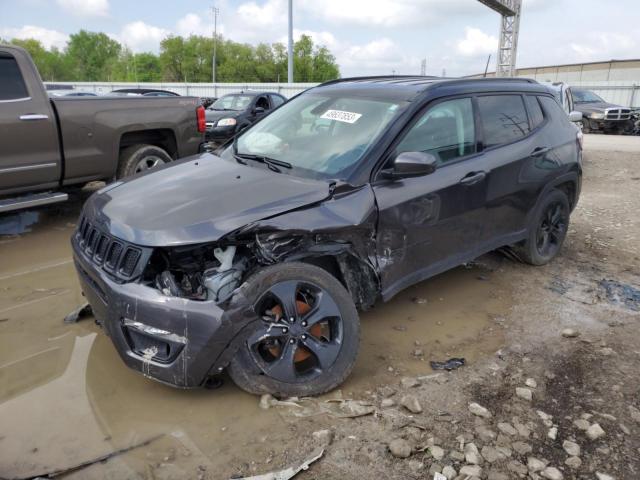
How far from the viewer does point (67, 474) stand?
89.9 inches

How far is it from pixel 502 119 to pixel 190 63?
3649 inches

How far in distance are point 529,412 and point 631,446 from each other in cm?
48

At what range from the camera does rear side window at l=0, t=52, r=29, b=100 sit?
5277 mm

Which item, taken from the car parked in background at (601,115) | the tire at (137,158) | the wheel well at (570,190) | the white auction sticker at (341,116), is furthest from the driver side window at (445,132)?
the car parked in background at (601,115)

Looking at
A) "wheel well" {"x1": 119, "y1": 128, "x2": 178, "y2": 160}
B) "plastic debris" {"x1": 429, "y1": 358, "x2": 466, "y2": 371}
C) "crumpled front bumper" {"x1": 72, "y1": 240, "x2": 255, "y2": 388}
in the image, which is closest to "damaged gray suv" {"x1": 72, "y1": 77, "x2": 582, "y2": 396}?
"crumpled front bumper" {"x1": 72, "y1": 240, "x2": 255, "y2": 388}

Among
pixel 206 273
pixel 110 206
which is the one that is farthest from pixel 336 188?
pixel 110 206

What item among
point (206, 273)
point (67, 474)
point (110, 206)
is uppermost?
point (110, 206)

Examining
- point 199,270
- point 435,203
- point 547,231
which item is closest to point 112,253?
point 199,270

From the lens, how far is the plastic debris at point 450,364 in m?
3.22

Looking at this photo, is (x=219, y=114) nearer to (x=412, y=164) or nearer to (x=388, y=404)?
(x=412, y=164)

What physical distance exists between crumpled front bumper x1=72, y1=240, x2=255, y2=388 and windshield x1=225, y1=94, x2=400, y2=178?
A: 45.9 inches

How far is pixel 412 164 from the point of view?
3.09m

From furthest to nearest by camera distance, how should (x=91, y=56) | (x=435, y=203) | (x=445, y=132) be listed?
(x=91, y=56) < (x=445, y=132) < (x=435, y=203)

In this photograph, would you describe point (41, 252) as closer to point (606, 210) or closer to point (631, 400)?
point (631, 400)
